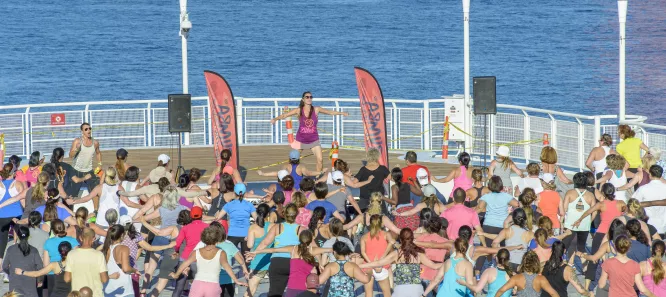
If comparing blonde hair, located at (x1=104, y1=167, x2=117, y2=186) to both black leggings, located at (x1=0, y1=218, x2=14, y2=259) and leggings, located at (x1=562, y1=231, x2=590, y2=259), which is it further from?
leggings, located at (x1=562, y1=231, x2=590, y2=259)

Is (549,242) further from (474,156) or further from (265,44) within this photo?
(265,44)

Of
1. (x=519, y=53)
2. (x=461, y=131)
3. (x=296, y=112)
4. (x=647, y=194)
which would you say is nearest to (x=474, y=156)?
(x=461, y=131)

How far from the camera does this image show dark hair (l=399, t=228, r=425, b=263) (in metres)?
11.9

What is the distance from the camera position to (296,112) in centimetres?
2027

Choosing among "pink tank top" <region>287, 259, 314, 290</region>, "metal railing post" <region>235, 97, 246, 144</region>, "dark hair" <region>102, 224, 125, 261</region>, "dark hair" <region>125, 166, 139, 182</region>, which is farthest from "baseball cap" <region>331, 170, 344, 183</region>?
"metal railing post" <region>235, 97, 246, 144</region>

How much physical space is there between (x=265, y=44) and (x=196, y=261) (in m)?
88.9

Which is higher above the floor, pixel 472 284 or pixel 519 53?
pixel 519 53

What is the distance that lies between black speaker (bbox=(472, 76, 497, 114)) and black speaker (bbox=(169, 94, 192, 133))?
16.8ft

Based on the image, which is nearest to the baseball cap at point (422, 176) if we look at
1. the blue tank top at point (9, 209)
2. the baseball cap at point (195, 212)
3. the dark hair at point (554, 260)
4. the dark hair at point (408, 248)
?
the dark hair at point (408, 248)

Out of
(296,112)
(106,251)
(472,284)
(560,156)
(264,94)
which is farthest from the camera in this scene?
(264,94)

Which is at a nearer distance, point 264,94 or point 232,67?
point 264,94

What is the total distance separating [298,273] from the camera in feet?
39.3

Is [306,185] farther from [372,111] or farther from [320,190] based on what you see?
[372,111]

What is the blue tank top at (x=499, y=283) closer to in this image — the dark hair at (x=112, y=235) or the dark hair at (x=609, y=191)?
the dark hair at (x=609, y=191)
